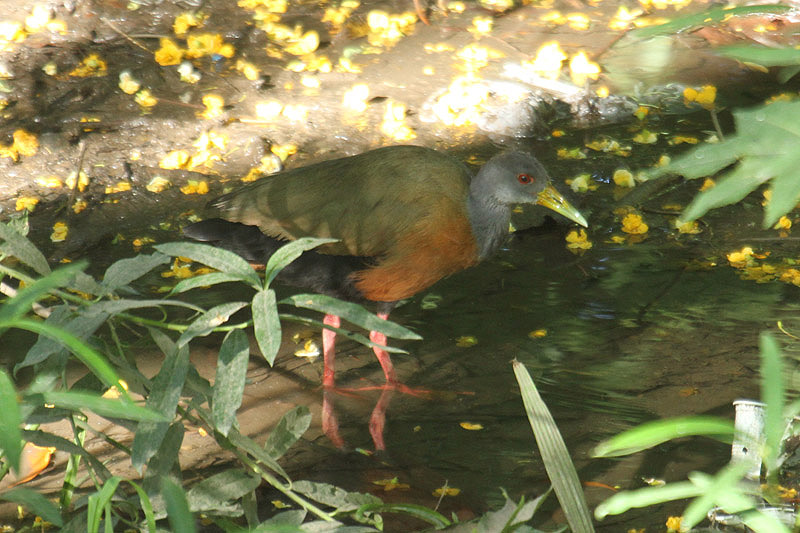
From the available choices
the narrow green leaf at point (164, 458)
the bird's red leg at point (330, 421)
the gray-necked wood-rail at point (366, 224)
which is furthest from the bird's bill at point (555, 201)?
the narrow green leaf at point (164, 458)

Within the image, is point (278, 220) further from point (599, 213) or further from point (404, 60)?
point (404, 60)

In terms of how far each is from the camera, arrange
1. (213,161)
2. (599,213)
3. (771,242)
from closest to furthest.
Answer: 1. (771,242)
2. (599,213)
3. (213,161)

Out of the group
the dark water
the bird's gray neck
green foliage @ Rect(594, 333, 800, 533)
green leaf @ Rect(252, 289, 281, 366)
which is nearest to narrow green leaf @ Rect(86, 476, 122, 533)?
green leaf @ Rect(252, 289, 281, 366)

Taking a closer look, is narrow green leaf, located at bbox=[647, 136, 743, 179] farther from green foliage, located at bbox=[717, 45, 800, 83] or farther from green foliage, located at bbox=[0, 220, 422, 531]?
green foliage, located at bbox=[0, 220, 422, 531]

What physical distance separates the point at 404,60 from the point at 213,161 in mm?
1673

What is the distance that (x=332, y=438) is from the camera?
3.61 meters

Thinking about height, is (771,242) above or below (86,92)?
above

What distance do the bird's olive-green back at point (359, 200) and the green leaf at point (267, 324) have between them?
6.87 ft

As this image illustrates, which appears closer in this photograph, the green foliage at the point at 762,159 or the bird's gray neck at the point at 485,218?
the green foliage at the point at 762,159

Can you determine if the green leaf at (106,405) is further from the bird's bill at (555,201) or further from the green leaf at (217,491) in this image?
the bird's bill at (555,201)

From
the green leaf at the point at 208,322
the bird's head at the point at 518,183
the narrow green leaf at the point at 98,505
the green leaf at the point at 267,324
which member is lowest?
the bird's head at the point at 518,183

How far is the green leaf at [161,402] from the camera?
172cm

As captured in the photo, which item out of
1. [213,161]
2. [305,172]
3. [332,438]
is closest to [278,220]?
[305,172]

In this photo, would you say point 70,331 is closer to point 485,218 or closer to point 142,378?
point 142,378
